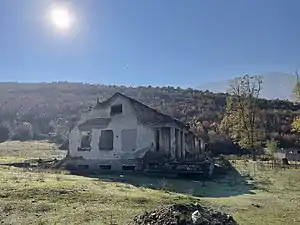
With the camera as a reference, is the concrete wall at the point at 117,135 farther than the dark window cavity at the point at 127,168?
Yes

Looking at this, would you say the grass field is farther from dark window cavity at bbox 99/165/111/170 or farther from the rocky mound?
dark window cavity at bbox 99/165/111/170

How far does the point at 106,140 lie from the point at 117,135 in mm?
1261

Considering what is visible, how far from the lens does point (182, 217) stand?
9539 millimetres

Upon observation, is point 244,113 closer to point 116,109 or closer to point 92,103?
point 116,109

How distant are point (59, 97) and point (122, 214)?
90436mm

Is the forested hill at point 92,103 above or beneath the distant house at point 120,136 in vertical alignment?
above

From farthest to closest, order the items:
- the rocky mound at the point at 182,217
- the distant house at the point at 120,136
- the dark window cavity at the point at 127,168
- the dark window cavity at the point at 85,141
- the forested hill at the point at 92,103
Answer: the forested hill at the point at 92,103
the dark window cavity at the point at 85,141
the distant house at the point at 120,136
the dark window cavity at the point at 127,168
the rocky mound at the point at 182,217

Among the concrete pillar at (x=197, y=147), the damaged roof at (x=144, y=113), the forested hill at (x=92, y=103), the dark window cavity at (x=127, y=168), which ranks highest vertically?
the forested hill at (x=92, y=103)

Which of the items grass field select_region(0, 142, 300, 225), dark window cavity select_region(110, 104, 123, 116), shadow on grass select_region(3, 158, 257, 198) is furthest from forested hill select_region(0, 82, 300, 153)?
grass field select_region(0, 142, 300, 225)

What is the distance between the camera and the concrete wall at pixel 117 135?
29.1m

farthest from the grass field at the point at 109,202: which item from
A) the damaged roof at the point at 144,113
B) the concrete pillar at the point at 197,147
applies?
the concrete pillar at the point at 197,147

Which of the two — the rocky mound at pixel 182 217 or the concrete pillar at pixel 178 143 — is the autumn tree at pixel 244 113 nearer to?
the concrete pillar at pixel 178 143

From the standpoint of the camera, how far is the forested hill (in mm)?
70688

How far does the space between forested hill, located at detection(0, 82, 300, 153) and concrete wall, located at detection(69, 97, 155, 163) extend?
30721 mm
